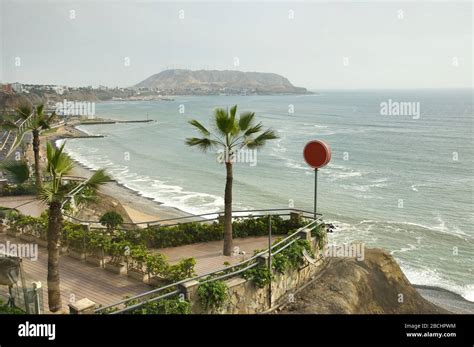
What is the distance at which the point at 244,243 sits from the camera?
1308 centimetres

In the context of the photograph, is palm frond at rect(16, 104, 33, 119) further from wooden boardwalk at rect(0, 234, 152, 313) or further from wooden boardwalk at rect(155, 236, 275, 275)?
wooden boardwalk at rect(155, 236, 275, 275)

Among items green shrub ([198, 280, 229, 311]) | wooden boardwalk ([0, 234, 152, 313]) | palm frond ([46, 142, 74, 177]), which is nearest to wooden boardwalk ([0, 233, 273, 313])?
wooden boardwalk ([0, 234, 152, 313])

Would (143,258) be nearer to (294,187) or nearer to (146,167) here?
(294,187)

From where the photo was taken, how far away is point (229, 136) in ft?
38.1

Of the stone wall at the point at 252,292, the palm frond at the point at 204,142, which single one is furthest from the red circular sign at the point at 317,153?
the stone wall at the point at 252,292

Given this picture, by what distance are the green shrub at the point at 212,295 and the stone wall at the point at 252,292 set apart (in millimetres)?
94

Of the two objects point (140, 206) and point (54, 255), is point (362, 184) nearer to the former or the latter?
point (140, 206)

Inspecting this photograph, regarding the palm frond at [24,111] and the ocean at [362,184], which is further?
the ocean at [362,184]

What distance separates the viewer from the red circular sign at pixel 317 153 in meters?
11.4

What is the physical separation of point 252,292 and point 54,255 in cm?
Result: 419

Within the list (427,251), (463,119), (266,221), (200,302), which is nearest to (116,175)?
(427,251)
